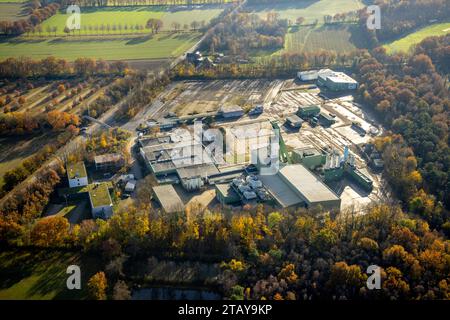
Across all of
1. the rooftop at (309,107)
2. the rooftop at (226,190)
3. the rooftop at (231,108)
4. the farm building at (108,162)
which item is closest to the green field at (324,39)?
the rooftop at (309,107)

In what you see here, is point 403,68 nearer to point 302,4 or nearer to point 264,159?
point 264,159

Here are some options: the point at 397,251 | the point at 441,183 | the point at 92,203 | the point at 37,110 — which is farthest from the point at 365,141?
the point at 37,110

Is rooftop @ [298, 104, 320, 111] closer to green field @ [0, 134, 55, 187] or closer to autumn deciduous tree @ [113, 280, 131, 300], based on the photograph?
green field @ [0, 134, 55, 187]

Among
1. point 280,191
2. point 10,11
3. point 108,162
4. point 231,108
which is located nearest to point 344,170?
point 280,191

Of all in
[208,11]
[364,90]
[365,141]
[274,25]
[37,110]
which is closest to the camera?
[365,141]

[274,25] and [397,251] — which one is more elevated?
[274,25]

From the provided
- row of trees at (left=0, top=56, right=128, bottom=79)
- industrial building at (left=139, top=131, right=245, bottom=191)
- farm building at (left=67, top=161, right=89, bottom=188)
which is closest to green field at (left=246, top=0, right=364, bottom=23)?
row of trees at (left=0, top=56, right=128, bottom=79)
